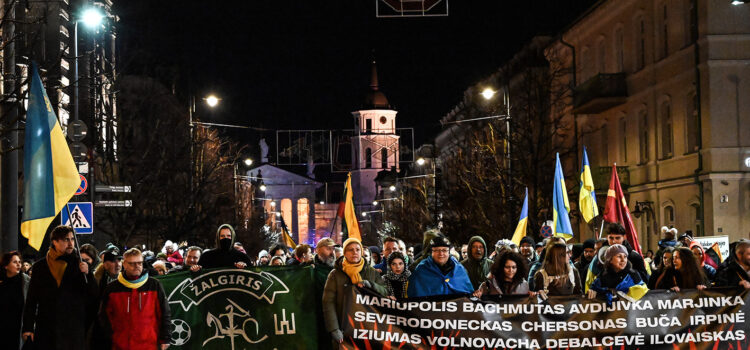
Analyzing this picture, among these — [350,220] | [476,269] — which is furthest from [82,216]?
[476,269]

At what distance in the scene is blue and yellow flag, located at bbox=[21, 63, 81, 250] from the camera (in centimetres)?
1095

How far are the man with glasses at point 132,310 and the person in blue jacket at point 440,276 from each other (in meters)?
2.77

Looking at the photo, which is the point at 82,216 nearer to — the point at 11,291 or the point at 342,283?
the point at 11,291

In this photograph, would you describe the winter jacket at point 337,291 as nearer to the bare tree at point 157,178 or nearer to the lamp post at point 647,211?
the bare tree at point 157,178

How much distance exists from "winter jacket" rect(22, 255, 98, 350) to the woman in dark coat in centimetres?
128

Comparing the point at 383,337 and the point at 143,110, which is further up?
the point at 143,110

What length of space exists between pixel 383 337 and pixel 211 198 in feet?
138

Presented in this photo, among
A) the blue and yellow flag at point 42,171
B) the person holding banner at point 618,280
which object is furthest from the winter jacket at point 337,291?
the blue and yellow flag at point 42,171

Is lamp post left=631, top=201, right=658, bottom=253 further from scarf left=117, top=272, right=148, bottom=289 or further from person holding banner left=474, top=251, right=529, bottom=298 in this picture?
scarf left=117, top=272, right=148, bottom=289

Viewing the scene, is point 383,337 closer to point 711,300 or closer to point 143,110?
point 711,300

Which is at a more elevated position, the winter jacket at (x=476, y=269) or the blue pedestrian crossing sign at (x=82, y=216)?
the blue pedestrian crossing sign at (x=82, y=216)

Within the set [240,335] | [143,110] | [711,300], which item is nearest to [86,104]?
[143,110]

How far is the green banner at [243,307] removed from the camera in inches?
484

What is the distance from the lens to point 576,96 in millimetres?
45656
